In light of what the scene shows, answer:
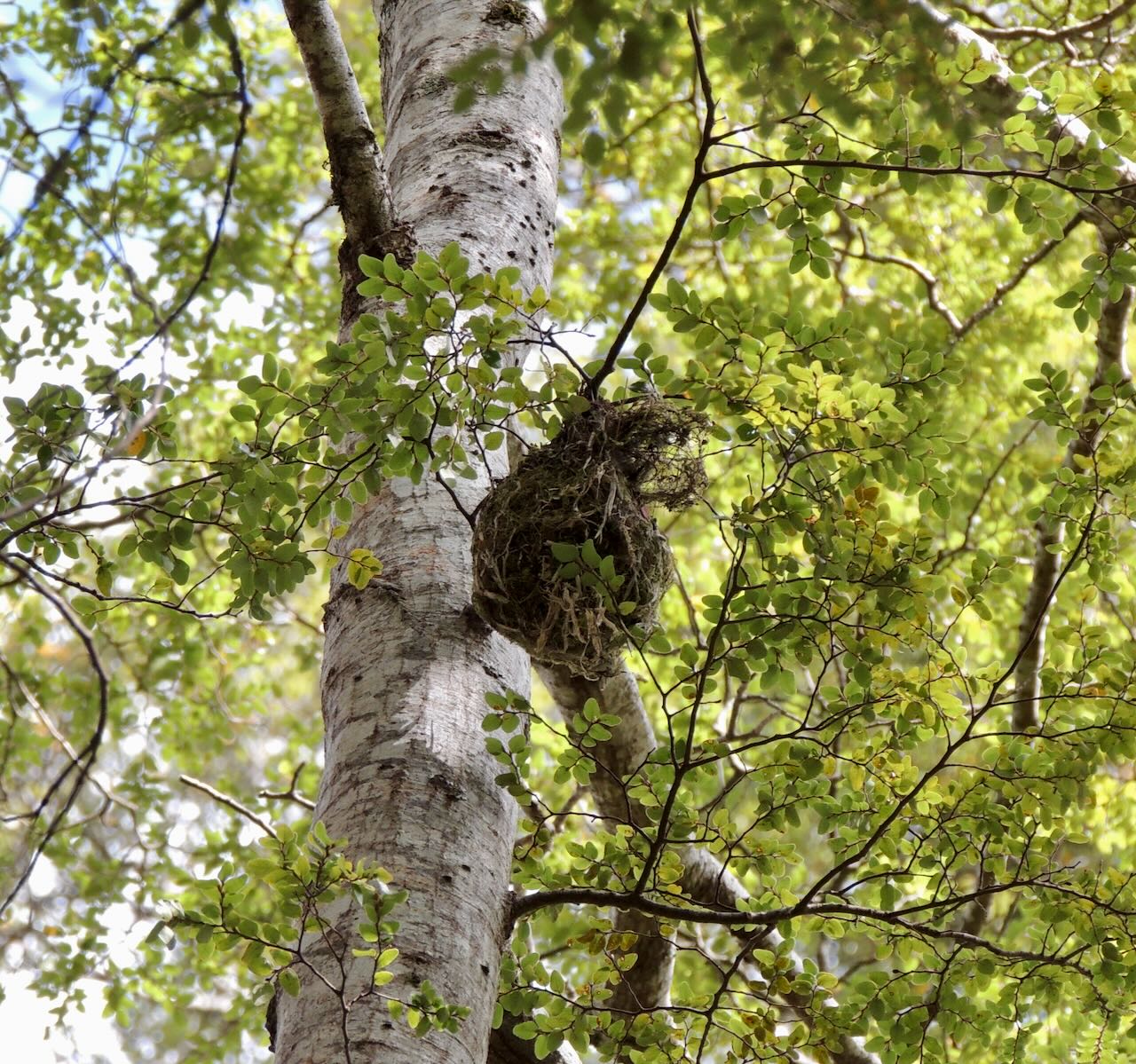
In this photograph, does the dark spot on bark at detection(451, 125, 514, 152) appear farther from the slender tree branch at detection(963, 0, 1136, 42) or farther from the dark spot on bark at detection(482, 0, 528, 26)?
the slender tree branch at detection(963, 0, 1136, 42)

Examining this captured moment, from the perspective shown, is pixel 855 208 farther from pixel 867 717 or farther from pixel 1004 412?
pixel 1004 412

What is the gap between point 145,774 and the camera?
586 centimetres

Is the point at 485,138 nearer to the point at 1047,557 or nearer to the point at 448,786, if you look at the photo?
the point at 448,786

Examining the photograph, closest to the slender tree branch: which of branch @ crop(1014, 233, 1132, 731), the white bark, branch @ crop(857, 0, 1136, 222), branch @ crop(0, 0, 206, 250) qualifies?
branch @ crop(857, 0, 1136, 222)

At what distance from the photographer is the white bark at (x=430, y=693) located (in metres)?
1.90

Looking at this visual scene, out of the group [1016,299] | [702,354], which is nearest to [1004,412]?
[1016,299]

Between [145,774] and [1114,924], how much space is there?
487cm

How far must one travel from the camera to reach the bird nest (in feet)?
→ 7.31

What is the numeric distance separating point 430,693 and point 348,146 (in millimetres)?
1407

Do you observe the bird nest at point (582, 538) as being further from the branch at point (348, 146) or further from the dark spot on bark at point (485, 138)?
the dark spot on bark at point (485, 138)

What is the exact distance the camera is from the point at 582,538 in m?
2.26

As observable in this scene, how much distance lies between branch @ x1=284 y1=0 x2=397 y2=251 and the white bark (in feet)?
0.08

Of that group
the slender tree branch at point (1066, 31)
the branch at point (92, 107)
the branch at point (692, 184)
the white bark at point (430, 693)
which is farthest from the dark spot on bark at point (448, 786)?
the slender tree branch at point (1066, 31)

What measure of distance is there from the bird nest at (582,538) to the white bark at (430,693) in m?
0.17
